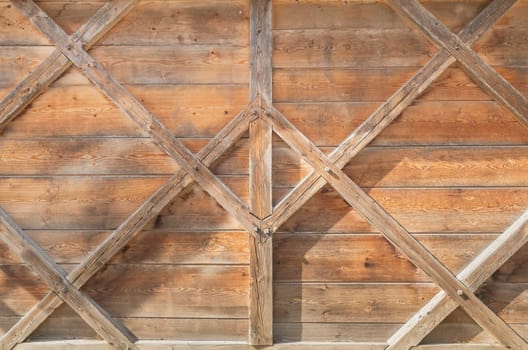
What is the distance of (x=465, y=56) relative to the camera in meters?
2.54

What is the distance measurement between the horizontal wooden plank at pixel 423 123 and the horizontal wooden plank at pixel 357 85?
4 centimetres

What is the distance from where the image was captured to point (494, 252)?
259 cm

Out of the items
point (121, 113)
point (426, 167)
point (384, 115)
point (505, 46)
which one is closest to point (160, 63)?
point (121, 113)

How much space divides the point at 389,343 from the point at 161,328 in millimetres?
1474

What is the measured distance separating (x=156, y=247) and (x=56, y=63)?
1.33 m

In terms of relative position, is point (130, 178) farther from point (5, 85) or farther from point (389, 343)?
point (389, 343)

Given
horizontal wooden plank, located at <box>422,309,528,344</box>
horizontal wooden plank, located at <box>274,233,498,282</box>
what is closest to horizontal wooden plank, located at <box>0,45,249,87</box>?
horizontal wooden plank, located at <box>274,233,498,282</box>

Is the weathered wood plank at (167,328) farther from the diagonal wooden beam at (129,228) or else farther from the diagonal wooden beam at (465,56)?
the diagonal wooden beam at (465,56)

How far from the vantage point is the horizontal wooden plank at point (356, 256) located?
8.64 feet

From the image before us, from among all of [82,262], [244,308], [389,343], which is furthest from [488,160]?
[82,262]

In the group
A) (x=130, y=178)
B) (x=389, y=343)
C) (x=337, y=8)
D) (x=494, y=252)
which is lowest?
(x=389, y=343)

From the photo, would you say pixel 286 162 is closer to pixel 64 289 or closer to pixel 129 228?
pixel 129 228

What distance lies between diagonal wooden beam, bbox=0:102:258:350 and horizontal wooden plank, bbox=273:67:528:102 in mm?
280

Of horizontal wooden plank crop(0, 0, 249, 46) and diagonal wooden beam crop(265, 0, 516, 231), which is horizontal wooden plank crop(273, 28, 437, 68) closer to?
diagonal wooden beam crop(265, 0, 516, 231)
